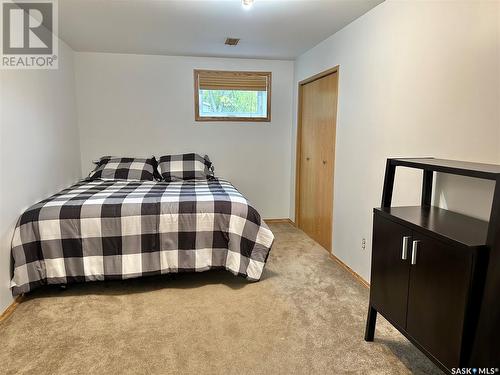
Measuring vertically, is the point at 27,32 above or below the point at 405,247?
above

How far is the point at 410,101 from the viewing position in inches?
85.8

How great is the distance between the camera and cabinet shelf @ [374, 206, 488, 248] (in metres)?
1.35

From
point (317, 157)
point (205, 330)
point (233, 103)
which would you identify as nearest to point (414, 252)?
point (205, 330)

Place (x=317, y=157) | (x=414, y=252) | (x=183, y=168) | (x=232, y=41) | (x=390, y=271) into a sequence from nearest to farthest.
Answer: (x=414, y=252) → (x=390, y=271) → (x=232, y=41) → (x=317, y=157) → (x=183, y=168)

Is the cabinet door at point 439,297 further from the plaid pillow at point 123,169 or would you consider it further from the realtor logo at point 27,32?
the plaid pillow at point 123,169

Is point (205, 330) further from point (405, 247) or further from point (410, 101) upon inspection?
point (410, 101)

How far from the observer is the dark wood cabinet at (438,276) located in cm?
125

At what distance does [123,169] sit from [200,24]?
5.81ft

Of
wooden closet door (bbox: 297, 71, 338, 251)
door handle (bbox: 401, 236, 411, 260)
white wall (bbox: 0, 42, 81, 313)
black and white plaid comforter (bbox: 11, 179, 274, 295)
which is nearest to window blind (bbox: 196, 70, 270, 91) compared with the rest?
wooden closet door (bbox: 297, 71, 338, 251)

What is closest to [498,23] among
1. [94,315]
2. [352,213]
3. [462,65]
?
[462,65]

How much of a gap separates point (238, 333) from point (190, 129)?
2.84m

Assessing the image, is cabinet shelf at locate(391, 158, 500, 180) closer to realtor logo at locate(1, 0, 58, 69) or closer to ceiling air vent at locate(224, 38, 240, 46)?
ceiling air vent at locate(224, 38, 240, 46)

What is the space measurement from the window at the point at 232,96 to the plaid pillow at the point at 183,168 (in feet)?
2.02

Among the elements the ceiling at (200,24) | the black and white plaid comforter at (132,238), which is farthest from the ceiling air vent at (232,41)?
the black and white plaid comforter at (132,238)
